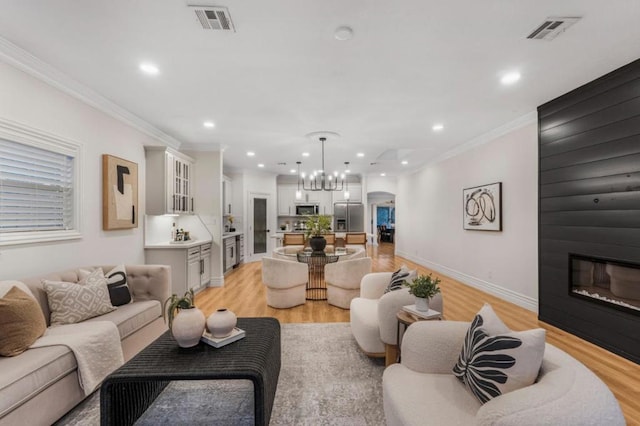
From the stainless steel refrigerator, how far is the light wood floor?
149 inches

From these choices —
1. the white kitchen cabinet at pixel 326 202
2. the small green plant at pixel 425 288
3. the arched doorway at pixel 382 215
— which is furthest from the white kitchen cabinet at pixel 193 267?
the arched doorway at pixel 382 215

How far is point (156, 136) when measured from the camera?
4.77 metres

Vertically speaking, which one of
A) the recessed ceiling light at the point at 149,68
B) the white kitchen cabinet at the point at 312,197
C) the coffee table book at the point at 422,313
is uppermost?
the recessed ceiling light at the point at 149,68

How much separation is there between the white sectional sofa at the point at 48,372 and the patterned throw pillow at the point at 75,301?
0.07 m

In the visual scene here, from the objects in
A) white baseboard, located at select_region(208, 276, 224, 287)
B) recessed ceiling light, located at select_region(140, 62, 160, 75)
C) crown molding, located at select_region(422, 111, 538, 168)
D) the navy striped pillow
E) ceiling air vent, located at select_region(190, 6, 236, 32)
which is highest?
ceiling air vent, located at select_region(190, 6, 236, 32)

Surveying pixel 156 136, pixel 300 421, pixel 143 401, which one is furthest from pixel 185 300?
pixel 156 136

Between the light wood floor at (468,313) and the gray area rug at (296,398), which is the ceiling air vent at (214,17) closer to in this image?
the gray area rug at (296,398)

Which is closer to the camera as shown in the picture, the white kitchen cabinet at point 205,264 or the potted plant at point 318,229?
the potted plant at point 318,229

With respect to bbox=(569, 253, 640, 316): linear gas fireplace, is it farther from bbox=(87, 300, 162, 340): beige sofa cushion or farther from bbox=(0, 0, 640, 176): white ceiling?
bbox=(87, 300, 162, 340): beige sofa cushion

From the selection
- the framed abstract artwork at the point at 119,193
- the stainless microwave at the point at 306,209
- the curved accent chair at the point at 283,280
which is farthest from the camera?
the stainless microwave at the point at 306,209

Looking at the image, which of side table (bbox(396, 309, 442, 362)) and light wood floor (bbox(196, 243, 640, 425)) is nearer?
side table (bbox(396, 309, 442, 362))

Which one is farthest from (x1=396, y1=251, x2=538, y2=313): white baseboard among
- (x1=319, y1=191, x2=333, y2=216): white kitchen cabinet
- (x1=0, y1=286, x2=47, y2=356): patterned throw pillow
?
(x1=0, y1=286, x2=47, y2=356): patterned throw pillow

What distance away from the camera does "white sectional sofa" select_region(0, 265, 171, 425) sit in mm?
1595

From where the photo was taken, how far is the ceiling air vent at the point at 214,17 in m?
2.02
